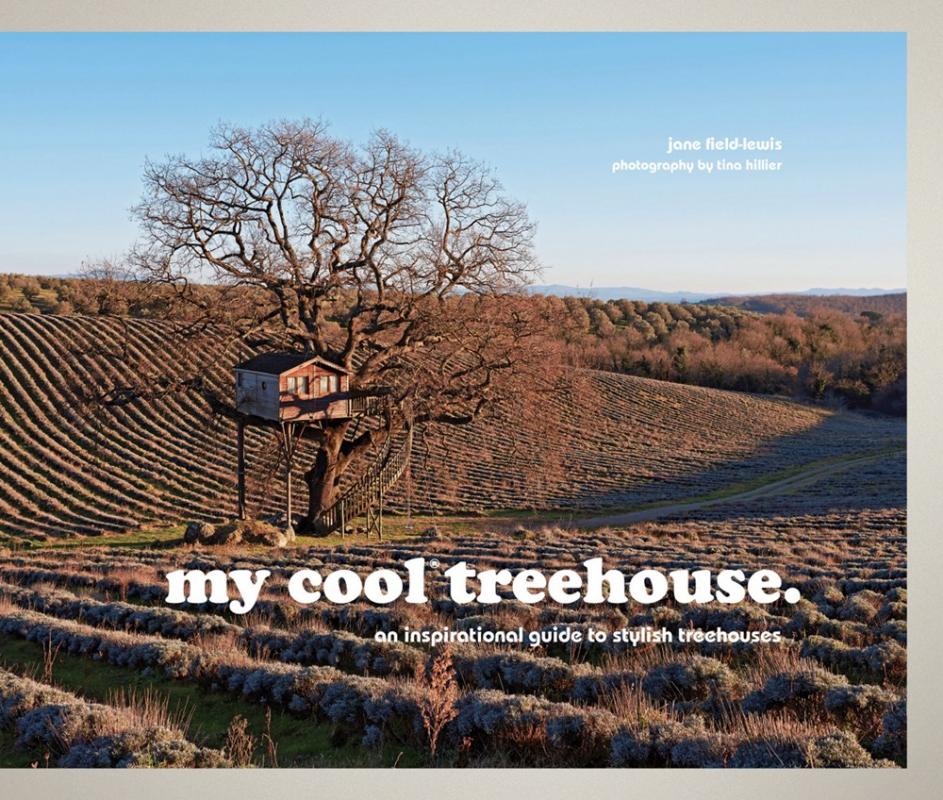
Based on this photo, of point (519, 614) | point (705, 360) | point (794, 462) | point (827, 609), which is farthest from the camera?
point (705, 360)

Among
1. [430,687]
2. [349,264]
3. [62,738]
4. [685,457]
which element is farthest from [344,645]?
[685,457]

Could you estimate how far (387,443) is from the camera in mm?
20453

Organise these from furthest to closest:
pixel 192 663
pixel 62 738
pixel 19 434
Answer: pixel 19 434 → pixel 192 663 → pixel 62 738

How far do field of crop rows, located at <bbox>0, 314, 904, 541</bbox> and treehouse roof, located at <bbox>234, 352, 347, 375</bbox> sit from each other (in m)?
3.18

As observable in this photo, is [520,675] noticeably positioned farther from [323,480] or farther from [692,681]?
[323,480]

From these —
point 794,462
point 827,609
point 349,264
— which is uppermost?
point 349,264

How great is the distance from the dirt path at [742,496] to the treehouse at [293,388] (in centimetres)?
849

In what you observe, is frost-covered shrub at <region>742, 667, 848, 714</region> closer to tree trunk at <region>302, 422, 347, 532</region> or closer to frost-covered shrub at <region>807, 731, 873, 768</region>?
frost-covered shrub at <region>807, 731, 873, 768</region>

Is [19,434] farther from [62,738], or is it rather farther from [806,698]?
[806,698]

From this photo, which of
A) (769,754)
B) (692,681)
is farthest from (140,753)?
(769,754)

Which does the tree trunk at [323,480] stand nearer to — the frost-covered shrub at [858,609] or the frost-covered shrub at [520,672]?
the frost-covered shrub at [520,672]

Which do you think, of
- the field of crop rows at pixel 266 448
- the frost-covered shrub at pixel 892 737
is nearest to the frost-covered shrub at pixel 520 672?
the frost-covered shrub at pixel 892 737

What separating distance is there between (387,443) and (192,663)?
1147 cm

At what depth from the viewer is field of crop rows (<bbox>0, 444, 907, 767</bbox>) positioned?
761cm
